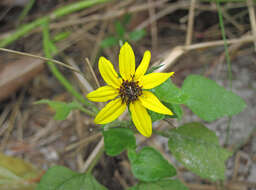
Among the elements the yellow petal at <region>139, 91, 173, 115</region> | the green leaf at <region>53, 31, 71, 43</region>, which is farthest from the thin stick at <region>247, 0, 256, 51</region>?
the green leaf at <region>53, 31, 71, 43</region>

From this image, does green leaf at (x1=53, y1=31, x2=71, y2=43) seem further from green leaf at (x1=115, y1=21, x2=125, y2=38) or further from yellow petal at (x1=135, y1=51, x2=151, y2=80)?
yellow petal at (x1=135, y1=51, x2=151, y2=80)

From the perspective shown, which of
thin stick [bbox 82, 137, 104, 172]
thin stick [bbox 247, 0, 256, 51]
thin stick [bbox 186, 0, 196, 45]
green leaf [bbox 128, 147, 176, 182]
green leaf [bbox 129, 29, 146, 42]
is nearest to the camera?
green leaf [bbox 128, 147, 176, 182]

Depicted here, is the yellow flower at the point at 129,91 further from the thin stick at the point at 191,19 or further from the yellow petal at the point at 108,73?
the thin stick at the point at 191,19

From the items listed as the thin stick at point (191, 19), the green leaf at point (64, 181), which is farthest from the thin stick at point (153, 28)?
the green leaf at point (64, 181)

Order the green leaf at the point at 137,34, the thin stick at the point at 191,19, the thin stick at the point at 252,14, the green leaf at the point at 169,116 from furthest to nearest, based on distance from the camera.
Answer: the green leaf at the point at 137,34
the thin stick at the point at 191,19
the thin stick at the point at 252,14
the green leaf at the point at 169,116

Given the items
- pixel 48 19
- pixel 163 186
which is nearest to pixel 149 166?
pixel 163 186

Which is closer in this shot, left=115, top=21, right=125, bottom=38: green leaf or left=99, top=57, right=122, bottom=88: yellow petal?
left=99, top=57, right=122, bottom=88: yellow petal

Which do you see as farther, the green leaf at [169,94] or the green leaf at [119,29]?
the green leaf at [119,29]
